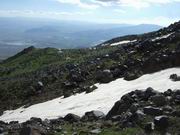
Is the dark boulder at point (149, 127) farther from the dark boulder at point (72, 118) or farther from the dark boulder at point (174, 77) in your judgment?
the dark boulder at point (174, 77)

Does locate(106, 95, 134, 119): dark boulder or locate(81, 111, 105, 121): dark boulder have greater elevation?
locate(106, 95, 134, 119): dark boulder

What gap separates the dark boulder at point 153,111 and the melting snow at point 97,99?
250 inches

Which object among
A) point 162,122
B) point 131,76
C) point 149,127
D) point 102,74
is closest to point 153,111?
point 162,122

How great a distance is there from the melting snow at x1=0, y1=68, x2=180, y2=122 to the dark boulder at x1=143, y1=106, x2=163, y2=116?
20.9 feet

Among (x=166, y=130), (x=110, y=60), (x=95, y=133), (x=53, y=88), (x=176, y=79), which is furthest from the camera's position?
(x=110, y=60)

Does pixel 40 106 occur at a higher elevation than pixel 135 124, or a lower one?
lower

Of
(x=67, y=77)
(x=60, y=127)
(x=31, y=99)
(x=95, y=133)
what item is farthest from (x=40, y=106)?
(x=95, y=133)

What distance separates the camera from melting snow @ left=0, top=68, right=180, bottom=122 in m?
29.7

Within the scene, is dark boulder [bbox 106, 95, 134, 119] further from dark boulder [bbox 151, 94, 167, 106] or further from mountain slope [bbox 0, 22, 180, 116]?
mountain slope [bbox 0, 22, 180, 116]

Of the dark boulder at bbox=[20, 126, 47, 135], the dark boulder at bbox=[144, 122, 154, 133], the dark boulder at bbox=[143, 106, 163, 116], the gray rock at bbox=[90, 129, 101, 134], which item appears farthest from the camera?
the dark boulder at bbox=[143, 106, 163, 116]

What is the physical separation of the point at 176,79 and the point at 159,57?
8250 mm

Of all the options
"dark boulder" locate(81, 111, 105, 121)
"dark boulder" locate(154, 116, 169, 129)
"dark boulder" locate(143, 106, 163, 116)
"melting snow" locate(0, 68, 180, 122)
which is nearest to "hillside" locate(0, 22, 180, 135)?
"melting snow" locate(0, 68, 180, 122)

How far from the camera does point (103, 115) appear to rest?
25.0m

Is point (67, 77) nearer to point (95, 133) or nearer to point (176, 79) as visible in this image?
point (176, 79)
